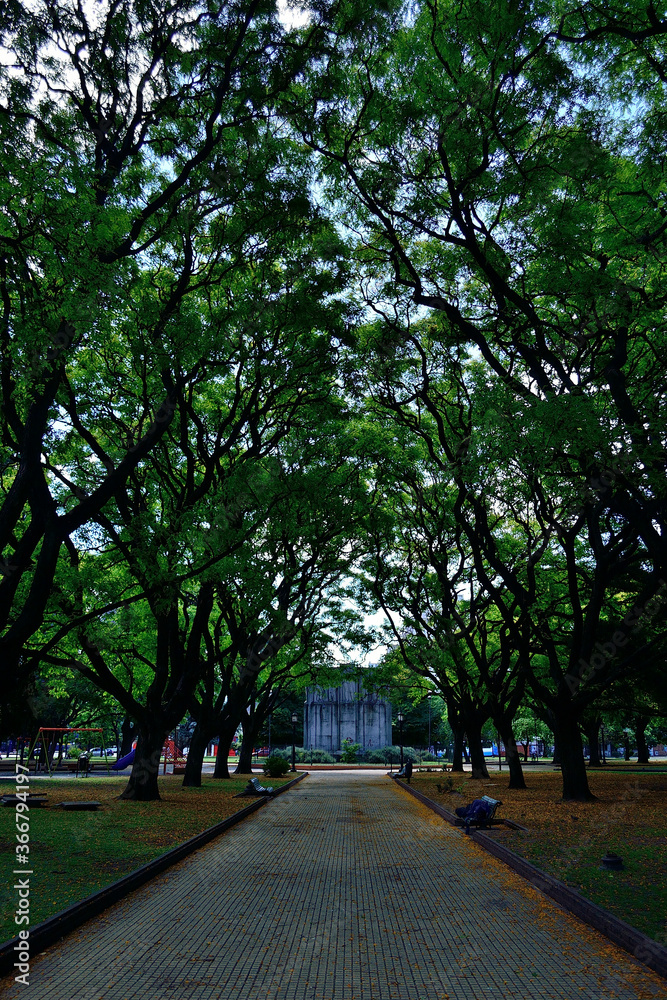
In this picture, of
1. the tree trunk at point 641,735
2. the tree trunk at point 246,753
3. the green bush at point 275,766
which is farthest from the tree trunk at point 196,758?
the tree trunk at point 641,735

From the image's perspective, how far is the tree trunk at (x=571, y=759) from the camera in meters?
19.2

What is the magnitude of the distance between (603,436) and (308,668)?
26210 mm

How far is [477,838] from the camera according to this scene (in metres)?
12.8

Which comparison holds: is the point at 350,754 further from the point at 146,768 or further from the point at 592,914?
the point at 592,914

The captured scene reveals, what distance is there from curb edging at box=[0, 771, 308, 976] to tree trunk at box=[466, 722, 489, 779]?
1946 cm

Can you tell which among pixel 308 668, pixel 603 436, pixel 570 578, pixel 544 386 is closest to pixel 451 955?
pixel 603 436

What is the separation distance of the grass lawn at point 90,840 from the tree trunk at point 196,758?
4.85 metres

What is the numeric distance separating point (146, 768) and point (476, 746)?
15.9 meters

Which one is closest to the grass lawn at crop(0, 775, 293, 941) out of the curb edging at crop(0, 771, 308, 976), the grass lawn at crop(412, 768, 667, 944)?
the curb edging at crop(0, 771, 308, 976)

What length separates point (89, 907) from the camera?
7273mm

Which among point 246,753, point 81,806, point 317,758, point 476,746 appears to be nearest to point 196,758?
point 81,806

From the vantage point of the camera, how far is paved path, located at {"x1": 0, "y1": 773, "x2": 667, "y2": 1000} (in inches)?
211

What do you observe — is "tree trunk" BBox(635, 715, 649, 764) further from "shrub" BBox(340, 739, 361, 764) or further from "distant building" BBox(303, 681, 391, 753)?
"shrub" BBox(340, 739, 361, 764)

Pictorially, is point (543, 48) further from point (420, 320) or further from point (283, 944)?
point (283, 944)
